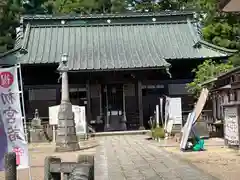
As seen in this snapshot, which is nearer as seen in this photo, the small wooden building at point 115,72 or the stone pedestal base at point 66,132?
the stone pedestal base at point 66,132

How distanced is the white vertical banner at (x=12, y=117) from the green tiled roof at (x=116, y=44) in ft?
47.0

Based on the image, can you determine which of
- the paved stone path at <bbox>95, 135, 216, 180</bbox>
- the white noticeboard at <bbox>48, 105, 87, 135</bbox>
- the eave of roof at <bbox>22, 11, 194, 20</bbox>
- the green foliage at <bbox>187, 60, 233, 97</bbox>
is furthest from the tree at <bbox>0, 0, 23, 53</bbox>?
the paved stone path at <bbox>95, 135, 216, 180</bbox>

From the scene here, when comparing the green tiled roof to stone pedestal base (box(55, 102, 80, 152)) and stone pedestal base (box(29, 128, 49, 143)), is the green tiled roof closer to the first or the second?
stone pedestal base (box(29, 128, 49, 143))

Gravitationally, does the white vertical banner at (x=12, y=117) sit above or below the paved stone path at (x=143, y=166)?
above

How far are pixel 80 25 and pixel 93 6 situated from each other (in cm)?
1348

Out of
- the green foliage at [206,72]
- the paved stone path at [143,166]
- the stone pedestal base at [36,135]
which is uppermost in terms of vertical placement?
the green foliage at [206,72]

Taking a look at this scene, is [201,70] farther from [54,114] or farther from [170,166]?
[170,166]

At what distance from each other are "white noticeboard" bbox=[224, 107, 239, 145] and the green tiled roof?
322 inches

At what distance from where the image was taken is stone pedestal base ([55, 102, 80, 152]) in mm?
14734

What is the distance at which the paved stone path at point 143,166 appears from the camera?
8.67 meters

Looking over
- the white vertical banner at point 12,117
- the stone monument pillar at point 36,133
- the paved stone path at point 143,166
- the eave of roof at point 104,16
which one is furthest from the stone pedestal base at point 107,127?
the white vertical banner at point 12,117

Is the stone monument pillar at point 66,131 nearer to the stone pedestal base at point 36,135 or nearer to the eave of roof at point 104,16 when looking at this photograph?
the stone pedestal base at point 36,135

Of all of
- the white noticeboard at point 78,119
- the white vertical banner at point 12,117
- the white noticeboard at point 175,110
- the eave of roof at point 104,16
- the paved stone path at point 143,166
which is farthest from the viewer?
the eave of roof at point 104,16

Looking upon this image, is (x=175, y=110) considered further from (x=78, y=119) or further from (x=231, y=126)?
(x=231, y=126)
